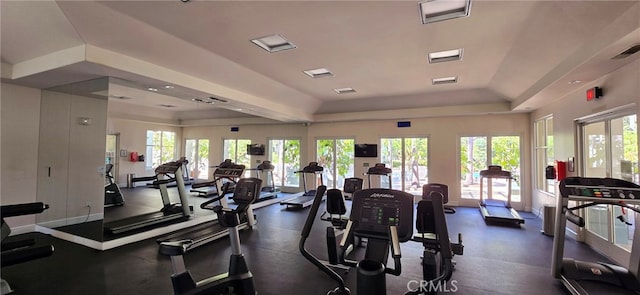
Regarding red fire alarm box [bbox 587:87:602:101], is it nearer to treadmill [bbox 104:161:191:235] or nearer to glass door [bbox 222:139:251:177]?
treadmill [bbox 104:161:191:235]

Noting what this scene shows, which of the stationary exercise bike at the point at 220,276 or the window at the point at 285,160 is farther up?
the window at the point at 285,160

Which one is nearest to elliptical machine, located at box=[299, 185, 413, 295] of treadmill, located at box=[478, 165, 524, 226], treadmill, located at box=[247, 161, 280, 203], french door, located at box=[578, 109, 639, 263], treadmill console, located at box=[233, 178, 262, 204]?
treadmill console, located at box=[233, 178, 262, 204]

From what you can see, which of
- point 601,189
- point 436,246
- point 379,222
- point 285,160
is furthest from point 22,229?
point 601,189

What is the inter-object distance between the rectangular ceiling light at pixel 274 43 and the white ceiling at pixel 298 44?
0.48ft

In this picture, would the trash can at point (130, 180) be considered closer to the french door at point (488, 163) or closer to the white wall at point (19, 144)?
the white wall at point (19, 144)

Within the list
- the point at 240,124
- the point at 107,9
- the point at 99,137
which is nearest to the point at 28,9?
the point at 107,9

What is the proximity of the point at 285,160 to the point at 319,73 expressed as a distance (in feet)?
13.6

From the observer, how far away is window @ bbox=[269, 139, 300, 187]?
9141mm

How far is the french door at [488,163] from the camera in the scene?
7418 millimetres

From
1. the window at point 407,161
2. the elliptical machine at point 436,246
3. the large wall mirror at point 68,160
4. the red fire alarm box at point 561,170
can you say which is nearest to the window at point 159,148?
the large wall mirror at point 68,160

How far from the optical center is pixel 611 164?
13.4 feet

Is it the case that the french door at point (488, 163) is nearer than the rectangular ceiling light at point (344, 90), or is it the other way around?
the rectangular ceiling light at point (344, 90)

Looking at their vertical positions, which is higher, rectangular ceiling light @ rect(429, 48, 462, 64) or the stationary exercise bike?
rectangular ceiling light @ rect(429, 48, 462, 64)

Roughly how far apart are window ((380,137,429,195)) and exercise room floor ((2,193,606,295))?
3.33 m
